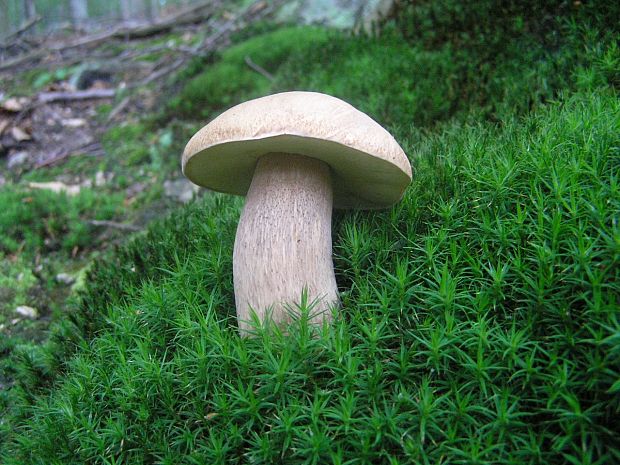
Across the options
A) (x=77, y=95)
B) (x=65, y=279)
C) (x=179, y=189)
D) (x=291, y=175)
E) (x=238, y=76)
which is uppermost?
(x=291, y=175)

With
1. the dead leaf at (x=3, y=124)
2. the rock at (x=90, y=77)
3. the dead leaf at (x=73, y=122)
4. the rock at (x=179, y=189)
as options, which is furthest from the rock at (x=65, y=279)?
the rock at (x=90, y=77)

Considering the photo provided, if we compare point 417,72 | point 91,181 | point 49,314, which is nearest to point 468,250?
point 417,72

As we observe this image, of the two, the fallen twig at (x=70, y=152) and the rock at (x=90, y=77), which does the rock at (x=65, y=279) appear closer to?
the fallen twig at (x=70, y=152)

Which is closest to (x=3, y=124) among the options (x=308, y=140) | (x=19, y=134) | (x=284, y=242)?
(x=19, y=134)

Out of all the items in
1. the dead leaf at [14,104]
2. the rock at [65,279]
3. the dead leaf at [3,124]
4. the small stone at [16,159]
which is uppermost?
the dead leaf at [14,104]

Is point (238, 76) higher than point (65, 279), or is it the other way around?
point (238, 76)

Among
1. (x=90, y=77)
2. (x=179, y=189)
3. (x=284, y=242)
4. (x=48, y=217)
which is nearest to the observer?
(x=284, y=242)

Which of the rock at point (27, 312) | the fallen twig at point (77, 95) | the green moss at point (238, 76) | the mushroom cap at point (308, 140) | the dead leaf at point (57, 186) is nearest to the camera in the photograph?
the mushroom cap at point (308, 140)

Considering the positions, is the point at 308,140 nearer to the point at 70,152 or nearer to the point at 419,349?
the point at 419,349
